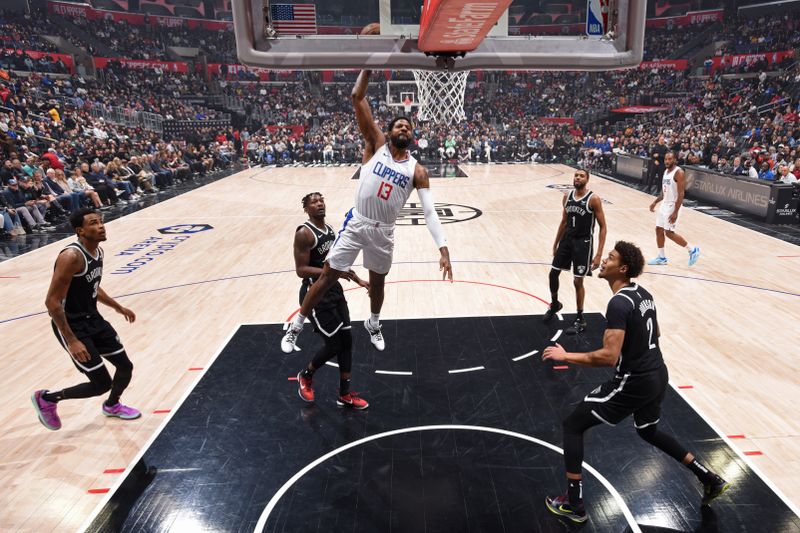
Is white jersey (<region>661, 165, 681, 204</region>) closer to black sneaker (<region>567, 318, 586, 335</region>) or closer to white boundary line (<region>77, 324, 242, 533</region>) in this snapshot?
black sneaker (<region>567, 318, 586, 335</region>)

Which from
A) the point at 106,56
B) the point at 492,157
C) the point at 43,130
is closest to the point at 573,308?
the point at 43,130

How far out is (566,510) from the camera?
3119 mm

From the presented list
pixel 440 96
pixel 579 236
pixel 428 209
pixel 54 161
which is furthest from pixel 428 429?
pixel 440 96

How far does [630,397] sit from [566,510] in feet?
2.48

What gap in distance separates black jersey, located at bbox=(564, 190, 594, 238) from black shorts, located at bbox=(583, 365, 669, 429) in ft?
9.23

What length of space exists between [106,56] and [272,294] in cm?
2888

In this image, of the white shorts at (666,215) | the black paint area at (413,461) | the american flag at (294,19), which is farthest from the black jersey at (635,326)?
the white shorts at (666,215)

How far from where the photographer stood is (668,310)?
654 cm

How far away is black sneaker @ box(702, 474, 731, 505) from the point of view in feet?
10.4

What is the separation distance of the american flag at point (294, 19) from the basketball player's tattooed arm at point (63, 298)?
2.28 metres

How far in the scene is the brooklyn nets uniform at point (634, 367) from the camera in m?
2.91

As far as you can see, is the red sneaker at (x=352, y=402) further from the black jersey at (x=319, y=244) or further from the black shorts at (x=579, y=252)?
the black shorts at (x=579, y=252)

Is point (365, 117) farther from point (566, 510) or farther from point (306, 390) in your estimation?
point (566, 510)

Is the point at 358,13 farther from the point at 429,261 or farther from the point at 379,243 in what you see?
the point at 429,261
